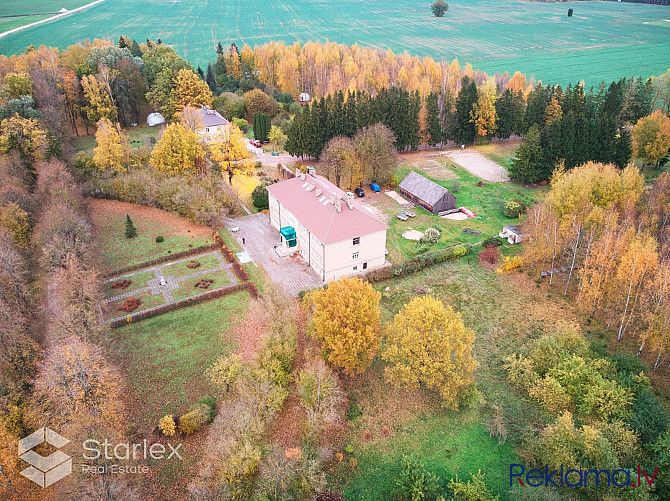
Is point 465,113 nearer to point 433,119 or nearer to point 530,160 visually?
point 433,119

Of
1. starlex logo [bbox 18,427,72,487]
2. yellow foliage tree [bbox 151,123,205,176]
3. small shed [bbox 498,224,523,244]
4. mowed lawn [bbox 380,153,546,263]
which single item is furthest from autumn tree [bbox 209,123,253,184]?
starlex logo [bbox 18,427,72,487]

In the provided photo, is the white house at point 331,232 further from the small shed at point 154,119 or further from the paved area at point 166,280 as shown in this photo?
the small shed at point 154,119

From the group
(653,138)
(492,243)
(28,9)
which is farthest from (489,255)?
(28,9)

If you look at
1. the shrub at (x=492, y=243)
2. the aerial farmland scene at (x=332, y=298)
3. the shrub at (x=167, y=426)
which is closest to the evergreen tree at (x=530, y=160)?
the aerial farmland scene at (x=332, y=298)

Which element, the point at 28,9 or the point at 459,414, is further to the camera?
the point at 28,9

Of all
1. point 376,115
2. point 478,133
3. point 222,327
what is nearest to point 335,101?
point 376,115

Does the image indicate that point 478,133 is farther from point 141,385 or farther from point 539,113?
point 141,385
